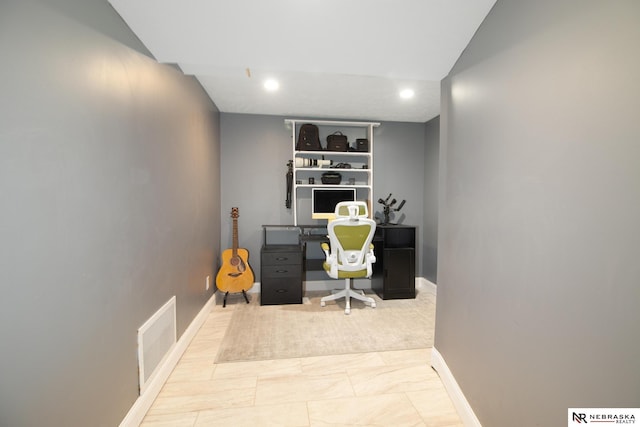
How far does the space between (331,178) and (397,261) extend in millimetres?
1389

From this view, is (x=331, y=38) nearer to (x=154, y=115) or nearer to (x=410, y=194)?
(x=154, y=115)

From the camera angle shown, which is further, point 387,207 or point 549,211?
point 387,207

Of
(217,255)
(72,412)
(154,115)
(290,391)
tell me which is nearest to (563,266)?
(290,391)

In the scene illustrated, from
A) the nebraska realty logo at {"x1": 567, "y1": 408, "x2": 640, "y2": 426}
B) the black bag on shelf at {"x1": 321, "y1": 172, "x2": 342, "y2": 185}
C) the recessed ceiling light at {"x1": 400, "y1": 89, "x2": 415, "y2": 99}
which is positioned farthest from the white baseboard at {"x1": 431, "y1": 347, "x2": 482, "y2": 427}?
the recessed ceiling light at {"x1": 400, "y1": 89, "x2": 415, "y2": 99}

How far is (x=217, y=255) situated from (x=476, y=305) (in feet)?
9.24

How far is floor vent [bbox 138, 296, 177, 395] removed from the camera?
1484mm

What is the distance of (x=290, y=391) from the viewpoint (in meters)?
1.70

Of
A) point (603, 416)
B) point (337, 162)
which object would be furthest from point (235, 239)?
point (603, 416)

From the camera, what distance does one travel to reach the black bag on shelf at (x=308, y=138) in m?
3.38

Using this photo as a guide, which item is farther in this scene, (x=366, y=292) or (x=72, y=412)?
(x=366, y=292)

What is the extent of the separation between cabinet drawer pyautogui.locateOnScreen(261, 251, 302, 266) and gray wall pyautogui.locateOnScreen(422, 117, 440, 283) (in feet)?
6.19

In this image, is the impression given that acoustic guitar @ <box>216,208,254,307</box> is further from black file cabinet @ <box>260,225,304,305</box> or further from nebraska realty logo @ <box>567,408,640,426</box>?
nebraska realty logo @ <box>567,408,640,426</box>

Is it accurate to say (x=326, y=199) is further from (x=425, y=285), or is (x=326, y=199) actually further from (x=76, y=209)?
(x=76, y=209)

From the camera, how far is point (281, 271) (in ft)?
10.3
